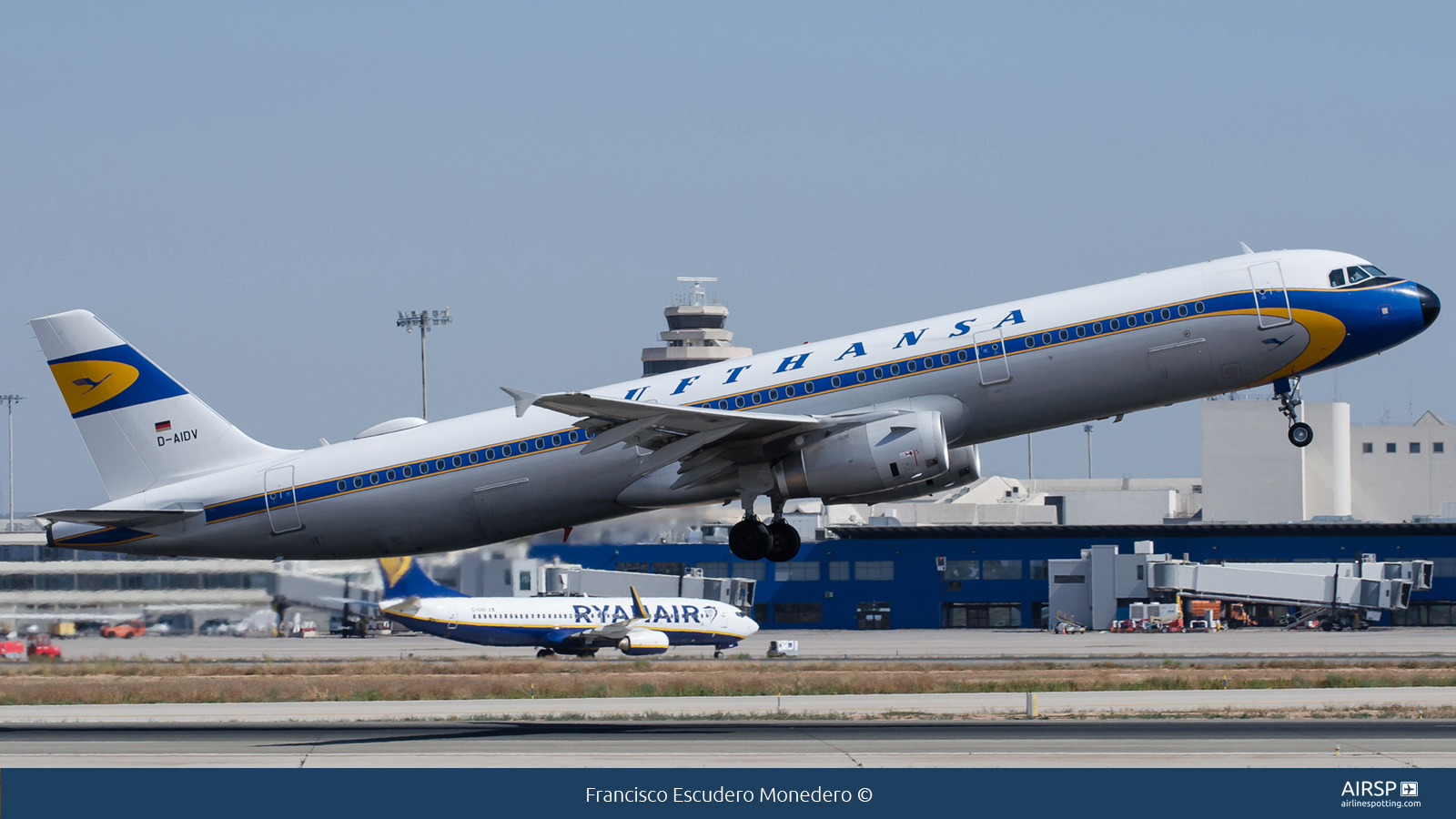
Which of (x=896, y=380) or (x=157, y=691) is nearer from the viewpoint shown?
(x=896, y=380)

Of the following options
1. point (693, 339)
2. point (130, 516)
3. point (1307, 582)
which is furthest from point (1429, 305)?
point (693, 339)

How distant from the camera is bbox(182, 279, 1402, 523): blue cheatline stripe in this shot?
32156 mm

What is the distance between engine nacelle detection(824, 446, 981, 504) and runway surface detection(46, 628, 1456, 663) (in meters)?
32.5

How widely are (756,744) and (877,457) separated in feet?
20.6

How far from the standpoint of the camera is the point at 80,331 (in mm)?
38875

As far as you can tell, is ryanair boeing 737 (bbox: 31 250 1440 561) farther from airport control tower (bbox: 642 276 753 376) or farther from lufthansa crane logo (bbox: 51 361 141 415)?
airport control tower (bbox: 642 276 753 376)

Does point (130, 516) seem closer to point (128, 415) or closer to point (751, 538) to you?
point (128, 415)

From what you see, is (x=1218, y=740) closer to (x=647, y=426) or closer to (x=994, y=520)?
(x=647, y=426)

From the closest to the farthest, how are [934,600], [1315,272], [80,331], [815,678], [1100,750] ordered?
[1100,750]
[1315,272]
[80,331]
[815,678]
[934,600]

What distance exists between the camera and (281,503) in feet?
120

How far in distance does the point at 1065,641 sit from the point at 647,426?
54280 millimetres

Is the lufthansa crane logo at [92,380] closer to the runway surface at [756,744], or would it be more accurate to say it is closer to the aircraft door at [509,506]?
the runway surface at [756,744]

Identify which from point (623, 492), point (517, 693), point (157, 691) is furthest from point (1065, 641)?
point (623, 492)

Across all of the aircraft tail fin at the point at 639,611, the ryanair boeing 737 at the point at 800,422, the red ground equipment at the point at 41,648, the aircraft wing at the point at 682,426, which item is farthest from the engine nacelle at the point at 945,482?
the red ground equipment at the point at 41,648
